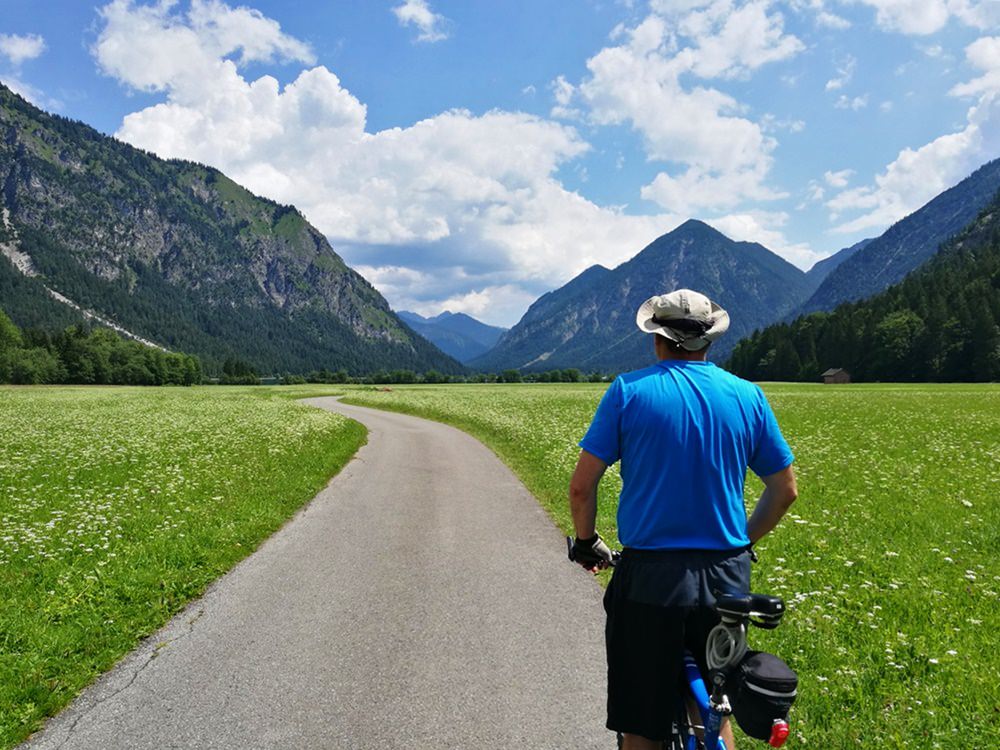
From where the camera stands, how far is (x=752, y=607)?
308 centimetres

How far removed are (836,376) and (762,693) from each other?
133 meters

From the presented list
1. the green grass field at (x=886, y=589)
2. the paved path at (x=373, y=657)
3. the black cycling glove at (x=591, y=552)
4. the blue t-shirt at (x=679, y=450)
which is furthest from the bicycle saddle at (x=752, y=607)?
the green grass field at (x=886, y=589)

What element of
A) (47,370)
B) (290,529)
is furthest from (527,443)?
(47,370)

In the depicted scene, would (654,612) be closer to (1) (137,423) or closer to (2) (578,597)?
(2) (578,597)

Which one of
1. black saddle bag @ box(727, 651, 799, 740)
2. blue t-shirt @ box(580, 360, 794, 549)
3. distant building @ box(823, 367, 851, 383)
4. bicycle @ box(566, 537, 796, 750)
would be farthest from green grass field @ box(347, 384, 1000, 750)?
distant building @ box(823, 367, 851, 383)

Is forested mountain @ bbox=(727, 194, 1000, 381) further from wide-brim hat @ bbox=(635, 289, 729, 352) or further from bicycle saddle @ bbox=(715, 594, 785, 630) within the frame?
bicycle saddle @ bbox=(715, 594, 785, 630)

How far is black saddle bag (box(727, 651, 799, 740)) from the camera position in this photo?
290 centimetres

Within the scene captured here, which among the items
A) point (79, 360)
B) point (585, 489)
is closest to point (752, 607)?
point (585, 489)

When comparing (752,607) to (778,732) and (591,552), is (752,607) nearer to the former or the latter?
(778,732)

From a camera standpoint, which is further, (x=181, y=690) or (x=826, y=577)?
(x=826, y=577)

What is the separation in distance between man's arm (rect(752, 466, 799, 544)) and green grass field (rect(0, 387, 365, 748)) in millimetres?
6709

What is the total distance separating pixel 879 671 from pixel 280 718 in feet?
20.5

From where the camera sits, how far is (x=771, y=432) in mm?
3686

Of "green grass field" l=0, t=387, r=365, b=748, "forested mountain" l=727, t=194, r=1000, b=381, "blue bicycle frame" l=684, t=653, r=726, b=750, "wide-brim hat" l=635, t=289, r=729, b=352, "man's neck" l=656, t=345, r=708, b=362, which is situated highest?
"forested mountain" l=727, t=194, r=1000, b=381
